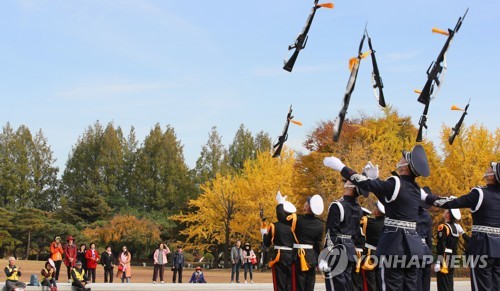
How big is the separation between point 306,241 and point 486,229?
3260mm

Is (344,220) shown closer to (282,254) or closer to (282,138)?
(282,254)

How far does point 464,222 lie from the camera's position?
133 ft

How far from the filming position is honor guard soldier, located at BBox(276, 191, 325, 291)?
1250 centimetres

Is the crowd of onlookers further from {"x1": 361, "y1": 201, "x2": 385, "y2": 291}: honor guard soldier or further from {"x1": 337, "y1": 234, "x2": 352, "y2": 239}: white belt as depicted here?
{"x1": 337, "y1": 234, "x2": 352, "y2": 239}: white belt

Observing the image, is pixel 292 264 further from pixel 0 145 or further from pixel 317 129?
pixel 0 145

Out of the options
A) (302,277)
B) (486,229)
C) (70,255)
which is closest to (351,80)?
(302,277)

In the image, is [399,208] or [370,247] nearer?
[399,208]

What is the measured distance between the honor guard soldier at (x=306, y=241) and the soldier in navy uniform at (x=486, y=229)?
8.54 ft

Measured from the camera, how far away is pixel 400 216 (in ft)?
30.8

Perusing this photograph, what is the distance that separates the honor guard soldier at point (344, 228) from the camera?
38.0ft

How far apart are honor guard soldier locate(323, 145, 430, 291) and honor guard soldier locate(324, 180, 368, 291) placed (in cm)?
220

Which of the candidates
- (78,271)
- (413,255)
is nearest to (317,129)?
(78,271)

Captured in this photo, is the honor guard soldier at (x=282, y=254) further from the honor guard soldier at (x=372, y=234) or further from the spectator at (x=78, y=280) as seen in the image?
the spectator at (x=78, y=280)

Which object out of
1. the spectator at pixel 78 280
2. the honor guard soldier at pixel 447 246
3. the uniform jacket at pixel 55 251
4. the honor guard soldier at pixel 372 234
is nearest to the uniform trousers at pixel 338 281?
the honor guard soldier at pixel 372 234
